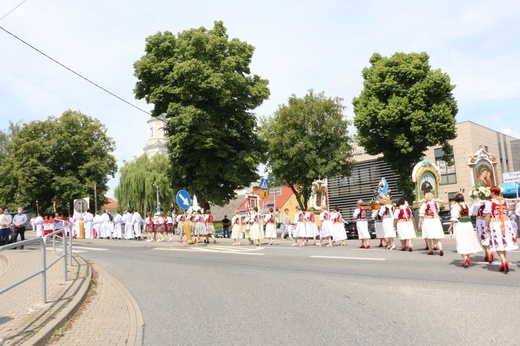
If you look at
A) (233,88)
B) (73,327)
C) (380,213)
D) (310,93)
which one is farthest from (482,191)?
Answer: (310,93)

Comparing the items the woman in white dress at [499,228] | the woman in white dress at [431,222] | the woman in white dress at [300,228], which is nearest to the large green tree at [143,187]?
the woman in white dress at [300,228]

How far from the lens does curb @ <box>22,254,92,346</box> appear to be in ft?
19.8

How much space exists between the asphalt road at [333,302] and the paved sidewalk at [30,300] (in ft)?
4.43

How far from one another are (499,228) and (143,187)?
51.9 metres

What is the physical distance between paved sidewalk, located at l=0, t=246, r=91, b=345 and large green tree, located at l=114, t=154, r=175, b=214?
4838 centimetres

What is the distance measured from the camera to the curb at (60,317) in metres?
6.05

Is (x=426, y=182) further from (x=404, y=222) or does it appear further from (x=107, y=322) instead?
(x=107, y=322)

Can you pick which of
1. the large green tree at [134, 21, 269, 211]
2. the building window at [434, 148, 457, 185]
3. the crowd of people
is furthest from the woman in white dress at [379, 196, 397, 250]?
the building window at [434, 148, 457, 185]

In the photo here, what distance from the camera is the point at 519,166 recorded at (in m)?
56.1

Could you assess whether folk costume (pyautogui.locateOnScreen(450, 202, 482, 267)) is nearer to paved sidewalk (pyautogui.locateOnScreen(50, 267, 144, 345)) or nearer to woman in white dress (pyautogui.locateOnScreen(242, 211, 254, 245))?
paved sidewalk (pyautogui.locateOnScreen(50, 267, 144, 345))

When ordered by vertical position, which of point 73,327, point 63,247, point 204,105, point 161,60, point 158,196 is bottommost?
point 73,327

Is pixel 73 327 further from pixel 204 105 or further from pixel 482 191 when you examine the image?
pixel 204 105

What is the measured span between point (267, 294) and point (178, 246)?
1461cm

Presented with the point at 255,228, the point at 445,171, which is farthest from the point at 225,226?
the point at 445,171
